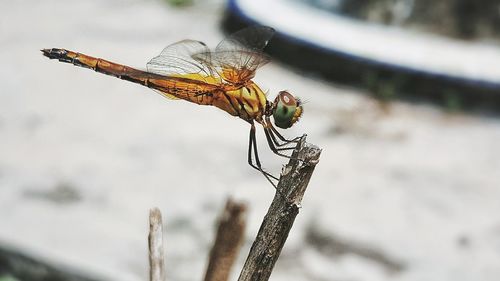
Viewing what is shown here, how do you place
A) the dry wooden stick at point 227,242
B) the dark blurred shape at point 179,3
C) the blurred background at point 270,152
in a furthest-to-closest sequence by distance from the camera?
1. the dark blurred shape at point 179,3
2. the blurred background at point 270,152
3. the dry wooden stick at point 227,242

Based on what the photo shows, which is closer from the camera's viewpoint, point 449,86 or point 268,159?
point 268,159

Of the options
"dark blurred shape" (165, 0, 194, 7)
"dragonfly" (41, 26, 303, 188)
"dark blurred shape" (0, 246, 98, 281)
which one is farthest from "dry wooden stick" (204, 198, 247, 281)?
"dark blurred shape" (165, 0, 194, 7)

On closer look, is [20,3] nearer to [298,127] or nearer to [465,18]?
[298,127]

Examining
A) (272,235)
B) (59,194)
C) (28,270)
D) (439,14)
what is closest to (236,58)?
(272,235)

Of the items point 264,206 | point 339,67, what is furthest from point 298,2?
point 264,206

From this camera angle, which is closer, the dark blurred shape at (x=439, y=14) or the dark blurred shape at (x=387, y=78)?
the dark blurred shape at (x=387, y=78)

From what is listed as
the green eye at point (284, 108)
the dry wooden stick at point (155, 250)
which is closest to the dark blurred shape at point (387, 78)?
the green eye at point (284, 108)

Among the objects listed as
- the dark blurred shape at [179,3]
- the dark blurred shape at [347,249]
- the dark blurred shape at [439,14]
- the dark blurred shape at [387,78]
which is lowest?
the dark blurred shape at [347,249]

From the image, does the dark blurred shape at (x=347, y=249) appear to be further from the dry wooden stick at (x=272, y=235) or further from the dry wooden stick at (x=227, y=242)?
the dry wooden stick at (x=272, y=235)

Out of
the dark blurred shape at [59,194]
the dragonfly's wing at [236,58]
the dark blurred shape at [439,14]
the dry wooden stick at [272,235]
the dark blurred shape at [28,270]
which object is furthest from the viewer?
the dark blurred shape at [439,14]
